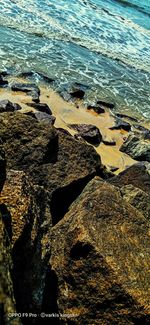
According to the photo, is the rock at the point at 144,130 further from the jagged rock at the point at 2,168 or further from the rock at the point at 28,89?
the jagged rock at the point at 2,168

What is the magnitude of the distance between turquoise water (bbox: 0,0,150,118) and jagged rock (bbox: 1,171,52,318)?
36.0 feet

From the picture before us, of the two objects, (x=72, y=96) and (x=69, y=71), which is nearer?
(x=72, y=96)

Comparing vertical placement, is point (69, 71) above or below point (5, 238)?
below

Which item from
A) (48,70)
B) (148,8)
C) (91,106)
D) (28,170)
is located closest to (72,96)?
(91,106)

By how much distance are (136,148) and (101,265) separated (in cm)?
716

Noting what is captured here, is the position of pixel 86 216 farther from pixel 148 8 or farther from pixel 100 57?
pixel 148 8

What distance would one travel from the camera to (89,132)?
11266 millimetres

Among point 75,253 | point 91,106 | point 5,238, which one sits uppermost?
point 5,238

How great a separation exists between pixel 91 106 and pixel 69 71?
3649 mm

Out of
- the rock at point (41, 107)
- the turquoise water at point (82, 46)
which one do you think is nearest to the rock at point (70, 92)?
the turquoise water at point (82, 46)

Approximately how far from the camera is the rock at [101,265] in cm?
430

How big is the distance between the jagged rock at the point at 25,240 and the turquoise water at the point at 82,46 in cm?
1097

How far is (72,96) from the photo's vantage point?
13844mm

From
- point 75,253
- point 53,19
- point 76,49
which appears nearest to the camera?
point 75,253
